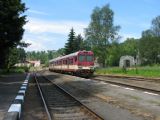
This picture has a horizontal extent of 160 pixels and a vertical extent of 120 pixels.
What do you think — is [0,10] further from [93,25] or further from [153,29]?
[153,29]

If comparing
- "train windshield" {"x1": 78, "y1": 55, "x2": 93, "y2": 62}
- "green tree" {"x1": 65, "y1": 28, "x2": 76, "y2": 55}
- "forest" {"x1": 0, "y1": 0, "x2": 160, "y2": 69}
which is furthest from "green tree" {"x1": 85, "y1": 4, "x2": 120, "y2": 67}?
"train windshield" {"x1": 78, "y1": 55, "x2": 93, "y2": 62}

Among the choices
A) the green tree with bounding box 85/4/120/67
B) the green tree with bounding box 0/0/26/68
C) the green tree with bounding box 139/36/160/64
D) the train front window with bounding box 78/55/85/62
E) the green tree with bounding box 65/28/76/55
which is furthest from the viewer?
the green tree with bounding box 139/36/160/64

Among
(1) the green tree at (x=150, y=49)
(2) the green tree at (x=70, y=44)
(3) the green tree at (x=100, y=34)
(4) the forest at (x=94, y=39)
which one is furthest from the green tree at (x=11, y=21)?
(1) the green tree at (x=150, y=49)

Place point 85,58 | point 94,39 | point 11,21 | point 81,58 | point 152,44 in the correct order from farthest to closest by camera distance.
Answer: point 152,44, point 94,39, point 85,58, point 81,58, point 11,21

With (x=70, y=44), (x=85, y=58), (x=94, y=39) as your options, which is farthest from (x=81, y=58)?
(x=70, y=44)

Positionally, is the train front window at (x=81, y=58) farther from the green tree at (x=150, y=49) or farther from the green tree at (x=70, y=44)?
the green tree at (x=150, y=49)

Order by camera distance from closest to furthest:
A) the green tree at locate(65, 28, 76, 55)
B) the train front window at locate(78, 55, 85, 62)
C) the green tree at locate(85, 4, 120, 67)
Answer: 1. the train front window at locate(78, 55, 85, 62)
2. the green tree at locate(85, 4, 120, 67)
3. the green tree at locate(65, 28, 76, 55)

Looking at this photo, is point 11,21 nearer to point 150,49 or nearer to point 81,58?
point 81,58

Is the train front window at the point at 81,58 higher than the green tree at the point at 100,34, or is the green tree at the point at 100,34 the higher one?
the green tree at the point at 100,34

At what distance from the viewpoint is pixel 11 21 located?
40000mm

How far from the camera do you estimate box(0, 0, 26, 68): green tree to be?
37906 millimetres

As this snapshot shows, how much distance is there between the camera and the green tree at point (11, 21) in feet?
124

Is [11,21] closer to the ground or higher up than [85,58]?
higher up

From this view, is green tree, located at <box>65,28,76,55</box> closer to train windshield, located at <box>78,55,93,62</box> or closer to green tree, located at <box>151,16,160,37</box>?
green tree, located at <box>151,16,160,37</box>
